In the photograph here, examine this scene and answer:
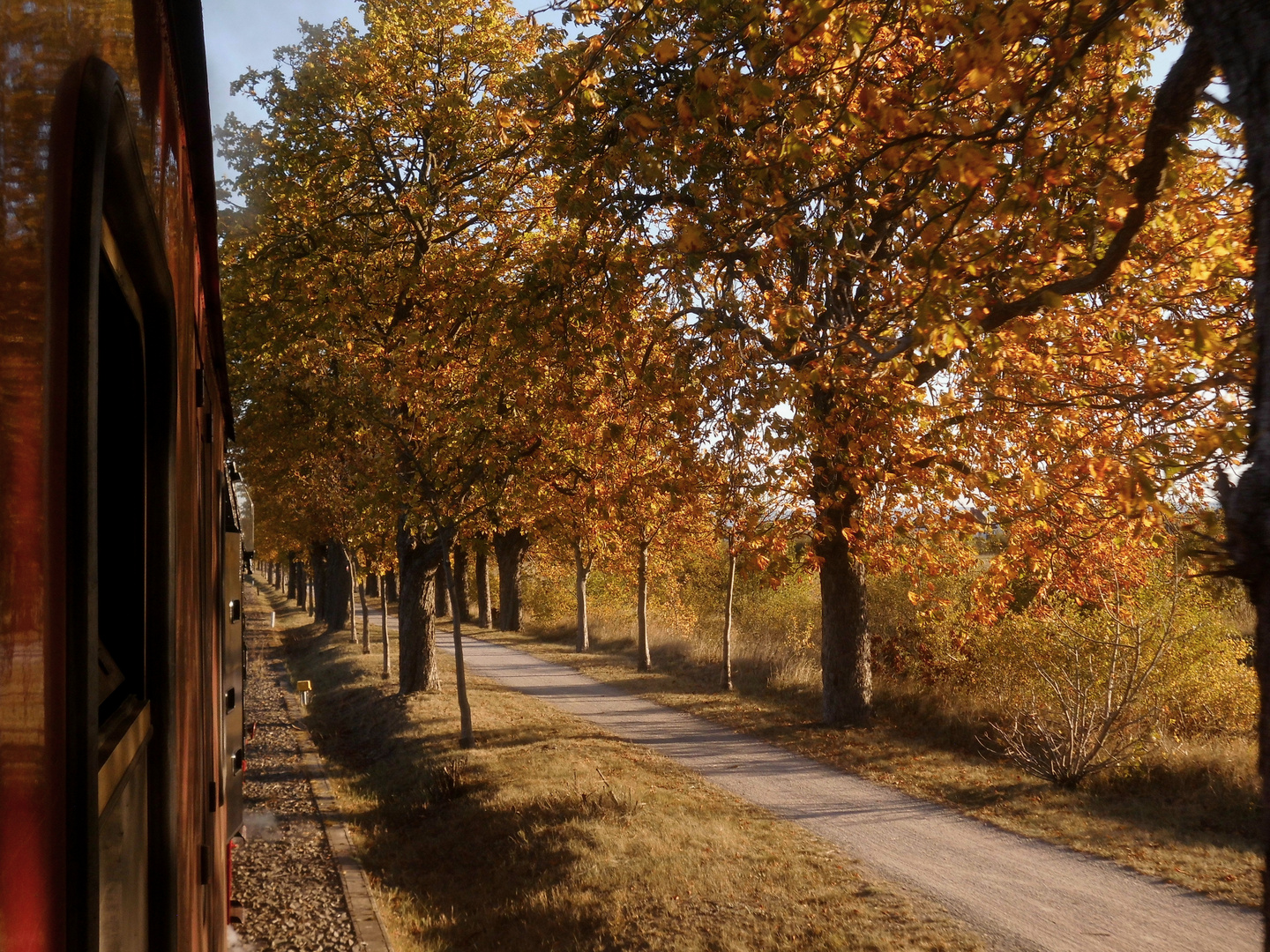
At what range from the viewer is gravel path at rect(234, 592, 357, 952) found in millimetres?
8273

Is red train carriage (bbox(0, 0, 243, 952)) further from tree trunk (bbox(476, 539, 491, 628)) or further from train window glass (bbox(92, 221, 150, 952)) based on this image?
tree trunk (bbox(476, 539, 491, 628))

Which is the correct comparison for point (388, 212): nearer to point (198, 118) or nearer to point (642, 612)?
point (642, 612)

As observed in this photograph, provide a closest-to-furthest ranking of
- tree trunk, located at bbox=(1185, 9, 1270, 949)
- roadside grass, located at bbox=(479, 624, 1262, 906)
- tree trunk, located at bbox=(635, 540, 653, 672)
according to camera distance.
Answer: tree trunk, located at bbox=(1185, 9, 1270, 949)
roadside grass, located at bbox=(479, 624, 1262, 906)
tree trunk, located at bbox=(635, 540, 653, 672)

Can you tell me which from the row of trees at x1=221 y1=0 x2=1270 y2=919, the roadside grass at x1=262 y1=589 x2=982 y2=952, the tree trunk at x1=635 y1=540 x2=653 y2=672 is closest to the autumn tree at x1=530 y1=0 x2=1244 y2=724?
the row of trees at x1=221 y1=0 x2=1270 y2=919

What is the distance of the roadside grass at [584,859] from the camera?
753cm

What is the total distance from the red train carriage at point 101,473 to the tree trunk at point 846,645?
42.6 ft

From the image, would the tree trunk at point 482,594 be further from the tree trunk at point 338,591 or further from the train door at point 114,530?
the train door at point 114,530

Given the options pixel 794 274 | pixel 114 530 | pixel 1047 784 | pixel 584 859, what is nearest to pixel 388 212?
pixel 794 274

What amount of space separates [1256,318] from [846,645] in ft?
41.2

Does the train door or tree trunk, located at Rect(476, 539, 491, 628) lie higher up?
the train door

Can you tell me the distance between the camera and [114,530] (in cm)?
196

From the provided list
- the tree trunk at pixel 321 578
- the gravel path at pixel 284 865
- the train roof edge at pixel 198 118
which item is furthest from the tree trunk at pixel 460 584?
the train roof edge at pixel 198 118

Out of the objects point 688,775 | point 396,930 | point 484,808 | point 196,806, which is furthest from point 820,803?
point 196,806

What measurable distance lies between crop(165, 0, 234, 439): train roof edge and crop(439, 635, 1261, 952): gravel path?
652 centimetres
